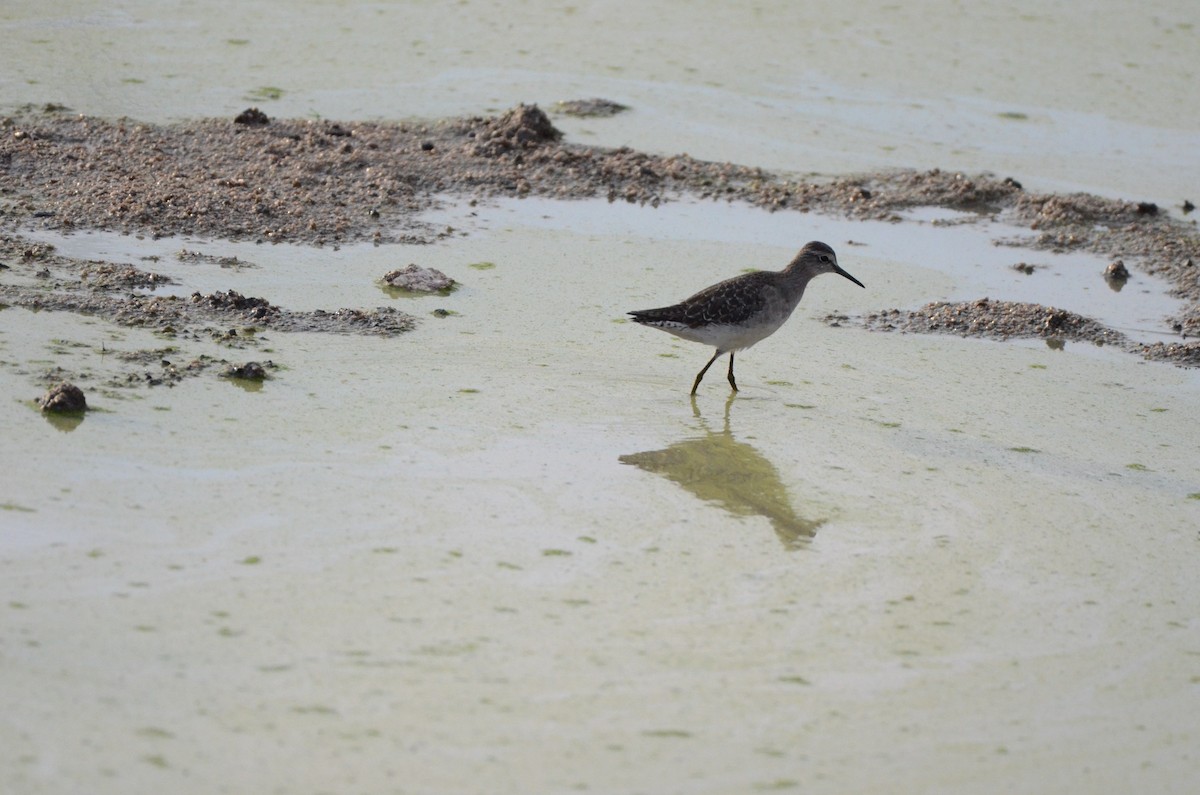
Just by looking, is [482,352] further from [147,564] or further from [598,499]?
[147,564]

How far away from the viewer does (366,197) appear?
25.8 feet

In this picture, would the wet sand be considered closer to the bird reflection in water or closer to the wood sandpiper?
the wood sandpiper

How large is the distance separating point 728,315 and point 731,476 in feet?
3.67

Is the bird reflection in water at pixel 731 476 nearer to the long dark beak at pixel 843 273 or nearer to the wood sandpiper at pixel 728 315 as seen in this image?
the wood sandpiper at pixel 728 315

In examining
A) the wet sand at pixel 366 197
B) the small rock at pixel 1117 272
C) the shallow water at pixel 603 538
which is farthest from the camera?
the small rock at pixel 1117 272

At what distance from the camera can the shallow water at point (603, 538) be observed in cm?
359

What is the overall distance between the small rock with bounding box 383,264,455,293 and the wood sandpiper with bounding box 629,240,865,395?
3.20ft

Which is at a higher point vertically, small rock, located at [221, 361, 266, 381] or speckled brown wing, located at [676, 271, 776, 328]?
speckled brown wing, located at [676, 271, 776, 328]

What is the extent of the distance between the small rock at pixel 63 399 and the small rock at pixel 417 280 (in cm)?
194

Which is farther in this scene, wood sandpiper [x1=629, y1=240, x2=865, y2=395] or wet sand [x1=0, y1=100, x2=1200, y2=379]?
wet sand [x1=0, y1=100, x2=1200, y2=379]

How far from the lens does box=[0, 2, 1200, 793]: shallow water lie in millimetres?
3594

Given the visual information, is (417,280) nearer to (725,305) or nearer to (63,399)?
(725,305)

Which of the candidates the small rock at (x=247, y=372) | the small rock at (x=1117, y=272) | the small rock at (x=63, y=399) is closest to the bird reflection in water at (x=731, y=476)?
the small rock at (x=247, y=372)

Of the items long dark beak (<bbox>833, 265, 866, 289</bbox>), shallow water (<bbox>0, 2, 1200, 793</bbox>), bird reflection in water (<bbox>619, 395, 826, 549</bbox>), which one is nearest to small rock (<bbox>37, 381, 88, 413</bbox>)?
shallow water (<bbox>0, 2, 1200, 793</bbox>)
